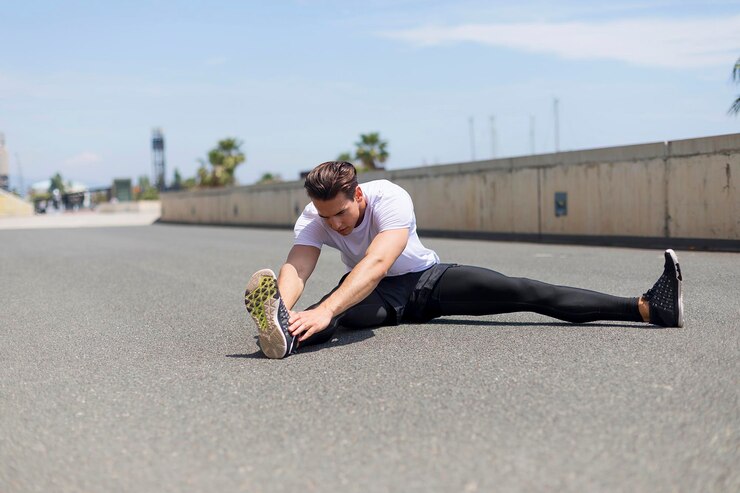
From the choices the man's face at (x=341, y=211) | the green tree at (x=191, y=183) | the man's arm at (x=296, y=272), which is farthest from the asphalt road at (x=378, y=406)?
the green tree at (x=191, y=183)

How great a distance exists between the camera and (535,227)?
1662 centimetres

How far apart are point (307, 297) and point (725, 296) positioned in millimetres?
3726

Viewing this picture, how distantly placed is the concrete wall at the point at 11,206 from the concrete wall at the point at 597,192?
61.7 m

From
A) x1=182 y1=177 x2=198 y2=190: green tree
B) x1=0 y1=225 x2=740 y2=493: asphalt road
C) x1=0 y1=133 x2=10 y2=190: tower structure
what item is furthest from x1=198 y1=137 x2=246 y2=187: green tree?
x1=0 y1=225 x2=740 y2=493: asphalt road

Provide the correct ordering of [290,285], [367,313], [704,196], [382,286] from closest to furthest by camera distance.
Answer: [290,285] < [367,313] < [382,286] < [704,196]

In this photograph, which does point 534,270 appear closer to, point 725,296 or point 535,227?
point 725,296

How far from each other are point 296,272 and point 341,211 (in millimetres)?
599

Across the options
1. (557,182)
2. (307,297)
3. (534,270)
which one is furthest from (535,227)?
(307,297)

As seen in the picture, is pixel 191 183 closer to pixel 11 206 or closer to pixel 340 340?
pixel 11 206

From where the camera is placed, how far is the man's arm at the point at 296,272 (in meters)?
5.10

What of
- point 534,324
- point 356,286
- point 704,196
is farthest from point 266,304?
point 704,196

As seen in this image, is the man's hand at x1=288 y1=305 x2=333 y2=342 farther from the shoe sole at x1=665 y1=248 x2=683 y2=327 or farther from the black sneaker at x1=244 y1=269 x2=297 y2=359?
the shoe sole at x1=665 y1=248 x2=683 y2=327

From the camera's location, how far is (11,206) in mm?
76812

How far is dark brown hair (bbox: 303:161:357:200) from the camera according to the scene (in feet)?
15.6
